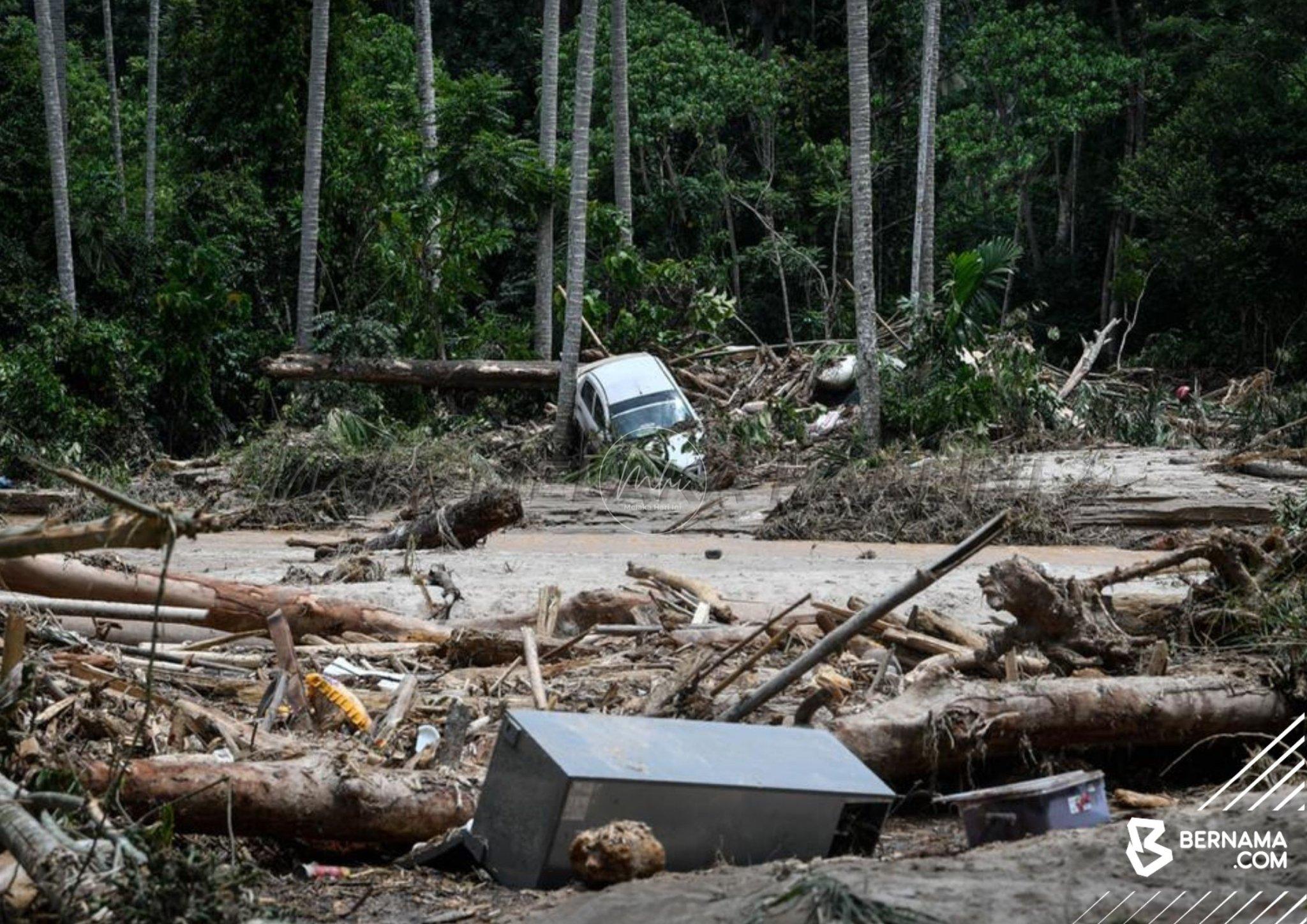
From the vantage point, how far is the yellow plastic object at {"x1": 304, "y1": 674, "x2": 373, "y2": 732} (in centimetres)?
778

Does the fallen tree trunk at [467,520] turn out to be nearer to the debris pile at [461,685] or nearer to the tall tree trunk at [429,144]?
the debris pile at [461,685]

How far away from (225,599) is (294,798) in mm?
3380

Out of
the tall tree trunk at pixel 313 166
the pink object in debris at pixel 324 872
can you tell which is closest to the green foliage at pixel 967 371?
the tall tree trunk at pixel 313 166

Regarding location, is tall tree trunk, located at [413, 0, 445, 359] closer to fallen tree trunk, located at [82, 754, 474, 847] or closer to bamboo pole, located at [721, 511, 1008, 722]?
bamboo pole, located at [721, 511, 1008, 722]

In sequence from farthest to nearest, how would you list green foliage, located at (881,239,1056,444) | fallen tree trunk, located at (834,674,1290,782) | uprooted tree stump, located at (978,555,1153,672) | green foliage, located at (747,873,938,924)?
green foliage, located at (881,239,1056,444) → uprooted tree stump, located at (978,555,1153,672) → fallen tree trunk, located at (834,674,1290,782) → green foliage, located at (747,873,938,924)

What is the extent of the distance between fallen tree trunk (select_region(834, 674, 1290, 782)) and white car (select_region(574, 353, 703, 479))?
14.0 m

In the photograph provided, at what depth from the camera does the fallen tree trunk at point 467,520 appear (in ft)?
47.8

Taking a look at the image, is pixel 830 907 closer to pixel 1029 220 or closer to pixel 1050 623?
pixel 1050 623

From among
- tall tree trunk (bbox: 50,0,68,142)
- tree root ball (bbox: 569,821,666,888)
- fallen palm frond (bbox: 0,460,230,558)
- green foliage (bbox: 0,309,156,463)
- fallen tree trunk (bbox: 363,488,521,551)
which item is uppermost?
tall tree trunk (bbox: 50,0,68,142)

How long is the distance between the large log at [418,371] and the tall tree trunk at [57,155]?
3.93 metres

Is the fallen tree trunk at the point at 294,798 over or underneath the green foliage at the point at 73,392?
over

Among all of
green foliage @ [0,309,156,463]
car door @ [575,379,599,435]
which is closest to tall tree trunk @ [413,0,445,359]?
car door @ [575,379,599,435]

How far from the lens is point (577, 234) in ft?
81.9

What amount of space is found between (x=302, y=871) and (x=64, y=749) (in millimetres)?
985
